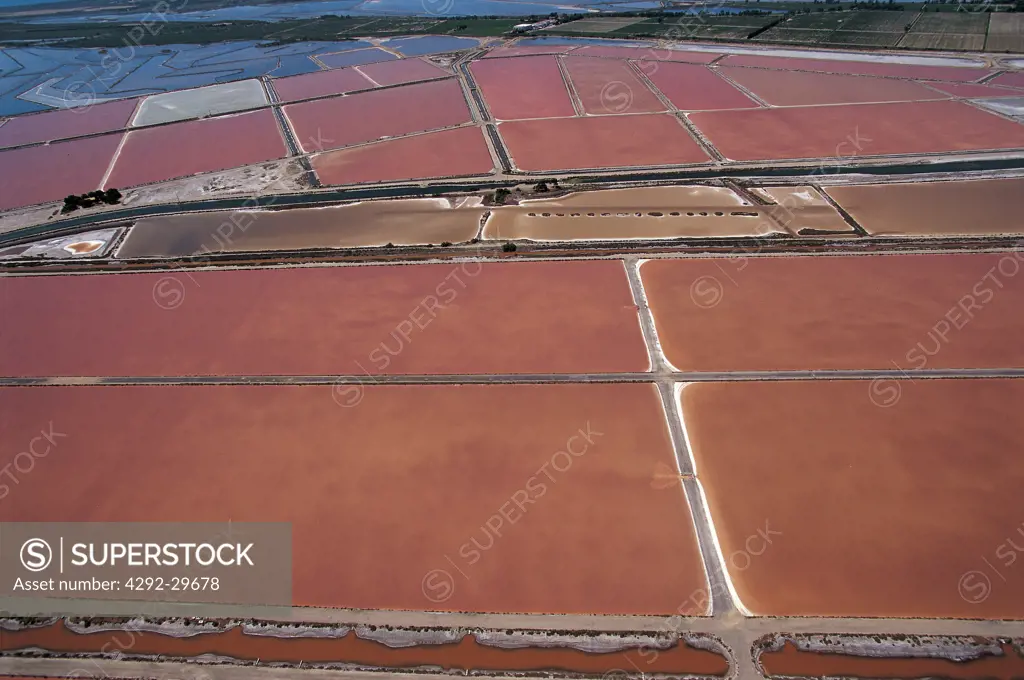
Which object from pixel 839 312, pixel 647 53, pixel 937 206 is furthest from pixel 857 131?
pixel 647 53

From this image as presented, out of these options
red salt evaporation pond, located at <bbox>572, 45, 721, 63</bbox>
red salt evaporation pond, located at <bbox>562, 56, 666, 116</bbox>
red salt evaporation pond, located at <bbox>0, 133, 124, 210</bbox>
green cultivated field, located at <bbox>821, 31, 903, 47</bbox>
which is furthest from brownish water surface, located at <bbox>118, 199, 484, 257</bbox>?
green cultivated field, located at <bbox>821, 31, 903, 47</bbox>

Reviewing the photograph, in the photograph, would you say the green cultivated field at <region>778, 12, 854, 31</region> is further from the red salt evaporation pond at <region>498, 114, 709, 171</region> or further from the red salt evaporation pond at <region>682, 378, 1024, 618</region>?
the red salt evaporation pond at <region>682, 378, 1024, 618</region>

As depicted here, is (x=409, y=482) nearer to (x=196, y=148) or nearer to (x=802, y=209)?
(x=802, y=209)

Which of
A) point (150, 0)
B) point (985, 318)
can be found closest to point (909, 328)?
point (985, 318)

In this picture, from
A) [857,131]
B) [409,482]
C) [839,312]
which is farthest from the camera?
[857,131]

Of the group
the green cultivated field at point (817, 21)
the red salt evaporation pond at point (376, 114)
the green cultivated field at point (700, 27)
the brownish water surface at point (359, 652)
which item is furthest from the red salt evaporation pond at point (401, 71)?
the brownish water surface at point (359, 652)

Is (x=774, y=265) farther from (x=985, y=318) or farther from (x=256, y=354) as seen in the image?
(x=256, y=354)
